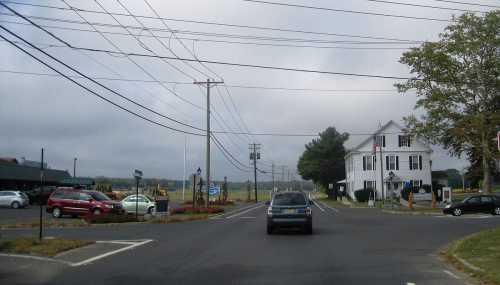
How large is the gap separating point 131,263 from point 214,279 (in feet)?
10.6

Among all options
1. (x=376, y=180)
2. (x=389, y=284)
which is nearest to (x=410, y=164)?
(x=376, y=180)

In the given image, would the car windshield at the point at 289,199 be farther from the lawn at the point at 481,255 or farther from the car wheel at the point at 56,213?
Answer: the car wheel at the point at 56,213

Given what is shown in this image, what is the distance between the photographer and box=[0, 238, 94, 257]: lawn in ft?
51.6

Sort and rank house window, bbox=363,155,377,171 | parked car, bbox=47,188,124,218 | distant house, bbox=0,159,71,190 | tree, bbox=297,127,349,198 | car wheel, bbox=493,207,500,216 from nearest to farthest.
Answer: parked car, bbox=47,188,124,218 → car wheel, bbox=493,207,500,216 → distant house, bbox=0,159,71,190 → house window, bbox=363,155,377,171 → tree, bbox=297,127,349,198

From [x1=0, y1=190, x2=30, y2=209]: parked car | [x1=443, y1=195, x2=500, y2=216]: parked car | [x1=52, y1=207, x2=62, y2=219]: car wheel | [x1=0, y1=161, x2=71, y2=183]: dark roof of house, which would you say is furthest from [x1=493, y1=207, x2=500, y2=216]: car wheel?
[x1=0, y1=161, x2=71, y2=183]: dark roof of house

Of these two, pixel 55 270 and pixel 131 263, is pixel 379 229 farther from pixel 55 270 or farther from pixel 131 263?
pixel 55 270

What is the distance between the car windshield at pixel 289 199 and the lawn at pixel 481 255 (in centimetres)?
660

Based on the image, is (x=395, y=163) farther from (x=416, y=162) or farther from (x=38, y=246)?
(x=38, y=246)

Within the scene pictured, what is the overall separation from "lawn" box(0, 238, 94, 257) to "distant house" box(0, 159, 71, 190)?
38.6 meters

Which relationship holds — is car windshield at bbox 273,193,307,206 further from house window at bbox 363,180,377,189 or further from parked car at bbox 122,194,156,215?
house window at bbox 363,180,377,189

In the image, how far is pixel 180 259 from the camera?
579 inches

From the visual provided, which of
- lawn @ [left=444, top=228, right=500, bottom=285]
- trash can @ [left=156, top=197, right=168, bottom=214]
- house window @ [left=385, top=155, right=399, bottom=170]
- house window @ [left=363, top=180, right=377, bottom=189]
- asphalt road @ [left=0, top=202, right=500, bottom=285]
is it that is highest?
house window @ [left=385, top=155, right=399, bottom=170]

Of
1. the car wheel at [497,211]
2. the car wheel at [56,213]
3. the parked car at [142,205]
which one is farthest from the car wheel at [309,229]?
the car wheel at [497,211]

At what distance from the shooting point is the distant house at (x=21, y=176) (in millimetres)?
59441
